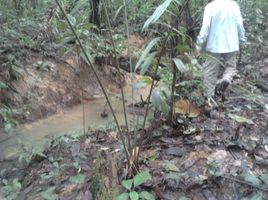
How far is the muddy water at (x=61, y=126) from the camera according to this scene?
457 cm

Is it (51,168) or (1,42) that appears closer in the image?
(51,168)

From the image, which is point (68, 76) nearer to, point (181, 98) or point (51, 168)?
point (181, 98)

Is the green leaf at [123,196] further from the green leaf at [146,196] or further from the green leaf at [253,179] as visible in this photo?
the green leaf at [253,179]

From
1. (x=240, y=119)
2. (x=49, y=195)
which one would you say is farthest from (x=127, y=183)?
(x=240, y=119)

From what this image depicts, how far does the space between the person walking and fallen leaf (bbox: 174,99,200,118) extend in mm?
666

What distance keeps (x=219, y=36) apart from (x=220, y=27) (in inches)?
5.0

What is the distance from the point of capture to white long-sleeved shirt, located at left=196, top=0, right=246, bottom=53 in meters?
5.20

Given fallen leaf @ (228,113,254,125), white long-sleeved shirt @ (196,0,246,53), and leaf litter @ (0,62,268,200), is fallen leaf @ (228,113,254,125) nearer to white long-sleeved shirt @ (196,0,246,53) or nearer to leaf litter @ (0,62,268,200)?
leaf litter @ (0,62,268,200)

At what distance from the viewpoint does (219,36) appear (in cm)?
526

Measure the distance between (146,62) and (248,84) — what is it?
3.66m

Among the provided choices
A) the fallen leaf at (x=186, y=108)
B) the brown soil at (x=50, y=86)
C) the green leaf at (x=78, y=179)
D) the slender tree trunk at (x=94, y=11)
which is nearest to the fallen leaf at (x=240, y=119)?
the fallen leaf at (x=186, y=108)

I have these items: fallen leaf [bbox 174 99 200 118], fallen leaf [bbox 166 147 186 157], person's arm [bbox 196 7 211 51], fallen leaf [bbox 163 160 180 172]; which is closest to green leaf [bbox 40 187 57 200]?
fallen leaf [bbox 163 160 180 172]

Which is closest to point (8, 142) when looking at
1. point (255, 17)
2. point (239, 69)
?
point (239, 69)

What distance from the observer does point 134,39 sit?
28.7 ft
